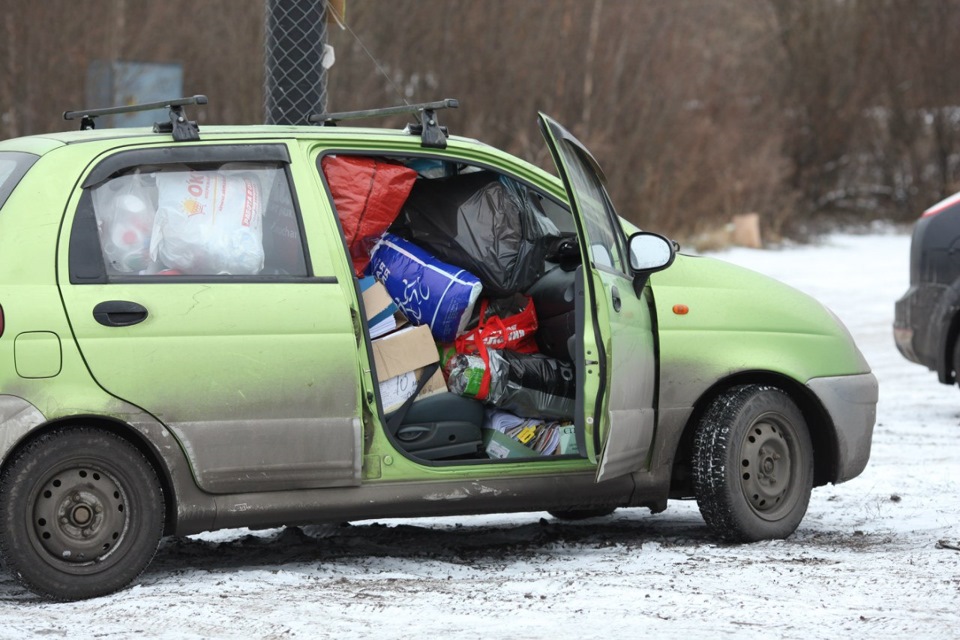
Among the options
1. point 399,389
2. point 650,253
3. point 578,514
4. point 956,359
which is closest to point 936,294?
point 956,359

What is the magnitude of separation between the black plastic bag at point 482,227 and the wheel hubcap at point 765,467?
1132 mm

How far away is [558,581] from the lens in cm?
552

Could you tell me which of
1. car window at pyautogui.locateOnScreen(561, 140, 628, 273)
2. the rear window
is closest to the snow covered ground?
car window at pyautogui.locateOnScreen(561, 140, 628, 273)

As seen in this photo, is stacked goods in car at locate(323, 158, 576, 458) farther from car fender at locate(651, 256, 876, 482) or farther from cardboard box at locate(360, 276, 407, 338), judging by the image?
car fender at locate(651, 256, 876, 482)

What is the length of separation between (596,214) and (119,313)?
186cm

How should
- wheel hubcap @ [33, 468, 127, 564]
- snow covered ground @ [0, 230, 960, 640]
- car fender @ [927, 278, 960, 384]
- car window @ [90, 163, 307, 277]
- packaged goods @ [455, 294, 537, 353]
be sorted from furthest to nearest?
1. car fender @ [927, 278, 960, 384]
2. packaged goods @ [455, 294, 537, 353]
3. car window @ [90, 163, 307, 277]
4. wheel hubcap @ [33, 468, 127, 564]
5. snow covered ground @ [0, 230, 960, 640]

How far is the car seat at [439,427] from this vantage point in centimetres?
595

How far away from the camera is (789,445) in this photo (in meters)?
6.39

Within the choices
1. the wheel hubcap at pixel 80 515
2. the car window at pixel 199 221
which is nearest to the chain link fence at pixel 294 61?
the car window at pixel 199 221

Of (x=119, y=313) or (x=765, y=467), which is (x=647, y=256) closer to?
(x=765, y=467)

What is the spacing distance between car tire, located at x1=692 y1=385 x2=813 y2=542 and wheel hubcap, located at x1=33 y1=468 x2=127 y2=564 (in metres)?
2.36

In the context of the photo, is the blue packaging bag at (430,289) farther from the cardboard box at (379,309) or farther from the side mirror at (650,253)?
the side mirror at (650,253)

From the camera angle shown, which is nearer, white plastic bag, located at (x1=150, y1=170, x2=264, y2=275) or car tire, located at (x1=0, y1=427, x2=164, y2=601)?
car tire, located at (x1=0, y1=427, x2=164, y2=601)

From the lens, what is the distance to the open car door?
558cm
